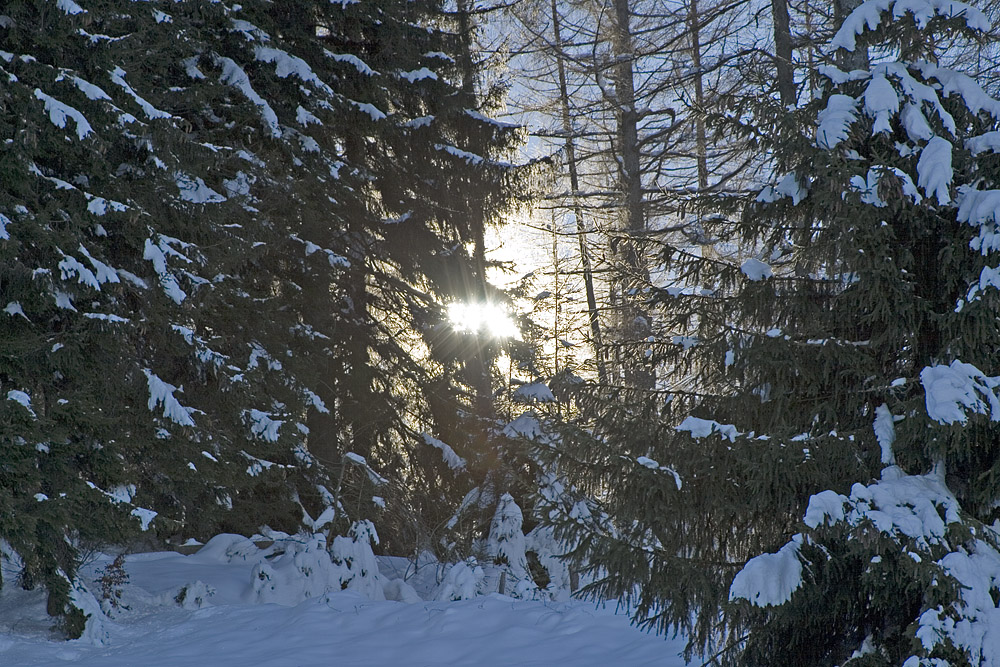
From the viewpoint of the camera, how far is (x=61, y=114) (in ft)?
22.4

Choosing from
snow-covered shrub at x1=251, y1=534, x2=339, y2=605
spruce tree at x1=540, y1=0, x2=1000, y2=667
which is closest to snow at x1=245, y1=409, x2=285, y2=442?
snow-covered shrub at x1=251, y1=534, x2=339, y2=605

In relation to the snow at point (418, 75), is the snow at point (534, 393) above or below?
below

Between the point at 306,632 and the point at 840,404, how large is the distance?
17.1ft

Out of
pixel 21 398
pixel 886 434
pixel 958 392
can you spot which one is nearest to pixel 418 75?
pixel 21 398

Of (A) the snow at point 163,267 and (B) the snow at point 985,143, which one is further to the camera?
(A) the snow at point 163,267

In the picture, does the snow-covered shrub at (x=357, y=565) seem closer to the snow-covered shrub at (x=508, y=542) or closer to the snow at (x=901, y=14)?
the snow-covered shrub at (x=508, y=542)

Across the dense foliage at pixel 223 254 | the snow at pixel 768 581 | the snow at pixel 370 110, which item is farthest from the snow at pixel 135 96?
the snow at pixel 768 581

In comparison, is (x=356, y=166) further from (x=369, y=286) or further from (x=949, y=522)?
(x=949, y=522)

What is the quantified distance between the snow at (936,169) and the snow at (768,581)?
202cm

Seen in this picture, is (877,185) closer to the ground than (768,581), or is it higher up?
higher up

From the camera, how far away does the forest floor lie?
20.7ft

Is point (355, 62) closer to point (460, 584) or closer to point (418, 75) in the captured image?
point (418, 75)

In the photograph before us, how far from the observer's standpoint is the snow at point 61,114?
6785mm

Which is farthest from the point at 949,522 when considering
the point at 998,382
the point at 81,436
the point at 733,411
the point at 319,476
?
the point at 319,476
